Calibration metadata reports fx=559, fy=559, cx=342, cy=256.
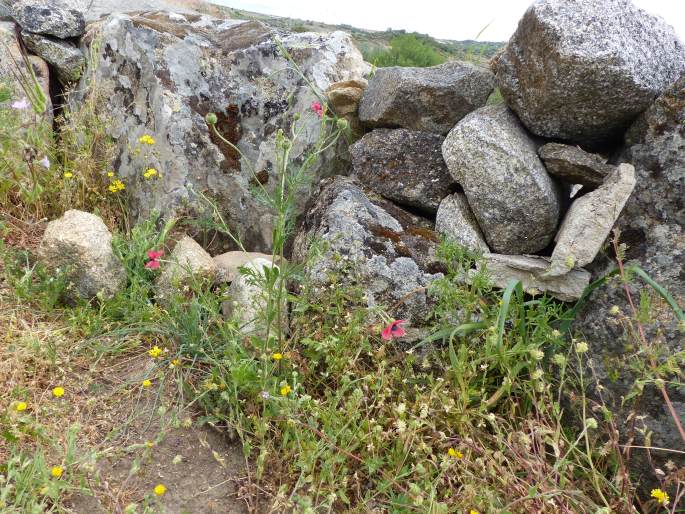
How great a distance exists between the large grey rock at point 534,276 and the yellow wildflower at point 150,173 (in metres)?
2.35

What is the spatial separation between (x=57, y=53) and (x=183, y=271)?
255cm

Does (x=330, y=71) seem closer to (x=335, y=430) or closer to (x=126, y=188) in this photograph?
(x=126, y=188)

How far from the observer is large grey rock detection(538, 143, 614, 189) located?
3.21 meters

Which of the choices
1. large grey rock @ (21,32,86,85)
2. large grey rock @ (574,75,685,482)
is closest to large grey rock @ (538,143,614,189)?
large grey rock @ (574,75,685,482)

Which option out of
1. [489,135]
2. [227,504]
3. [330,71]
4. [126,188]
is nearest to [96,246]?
[126,188]

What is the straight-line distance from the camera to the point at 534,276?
3.24 m

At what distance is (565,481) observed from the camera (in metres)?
2.40

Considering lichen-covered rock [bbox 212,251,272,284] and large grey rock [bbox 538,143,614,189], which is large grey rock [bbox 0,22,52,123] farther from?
large grey rock [bbox 538,143,614,189]

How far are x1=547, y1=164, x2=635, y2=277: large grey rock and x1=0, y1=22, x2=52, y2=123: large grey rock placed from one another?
13.2ft

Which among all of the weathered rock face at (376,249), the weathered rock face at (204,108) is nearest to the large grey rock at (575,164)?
the weathered rock face at (376,249)

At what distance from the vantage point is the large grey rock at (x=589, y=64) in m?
2.92

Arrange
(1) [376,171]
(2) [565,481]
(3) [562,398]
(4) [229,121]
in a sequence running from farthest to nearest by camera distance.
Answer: (4) [229,121]
(1) [376,171]
(3) [562,398]
(2) [565,481]

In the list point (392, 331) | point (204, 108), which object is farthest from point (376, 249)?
point (204, 108)

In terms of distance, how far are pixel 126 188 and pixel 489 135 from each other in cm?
273
